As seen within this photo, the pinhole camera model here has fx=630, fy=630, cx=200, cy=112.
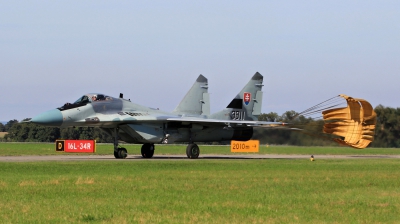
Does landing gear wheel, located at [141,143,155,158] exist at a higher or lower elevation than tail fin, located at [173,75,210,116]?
lower

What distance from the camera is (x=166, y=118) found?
3269 cm

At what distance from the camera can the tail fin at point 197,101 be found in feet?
120

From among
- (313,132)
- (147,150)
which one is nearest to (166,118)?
(147,150)

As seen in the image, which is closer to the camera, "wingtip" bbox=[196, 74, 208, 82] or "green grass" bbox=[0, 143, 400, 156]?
"wingtip" bbox=[196, 74, 208, 82]

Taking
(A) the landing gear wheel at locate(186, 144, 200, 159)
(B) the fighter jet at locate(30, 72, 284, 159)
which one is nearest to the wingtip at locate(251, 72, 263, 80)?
(B) the fighter jet at locate(30, 72, 284, 159)

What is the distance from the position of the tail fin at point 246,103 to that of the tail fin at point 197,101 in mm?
828

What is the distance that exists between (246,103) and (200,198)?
24.1m

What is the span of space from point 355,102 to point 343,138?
7.79 ft

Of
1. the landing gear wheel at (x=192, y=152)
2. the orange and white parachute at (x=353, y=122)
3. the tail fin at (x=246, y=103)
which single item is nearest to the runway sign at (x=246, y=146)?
the tail fin at (x=246, y=103)

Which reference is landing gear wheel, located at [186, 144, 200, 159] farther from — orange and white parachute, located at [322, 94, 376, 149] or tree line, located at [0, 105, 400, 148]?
orange and white parachute, located at [322, 94, 376, 149]

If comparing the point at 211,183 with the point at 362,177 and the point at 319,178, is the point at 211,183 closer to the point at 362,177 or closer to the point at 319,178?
the point at 319,178

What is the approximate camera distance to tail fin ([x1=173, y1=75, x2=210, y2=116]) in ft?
120

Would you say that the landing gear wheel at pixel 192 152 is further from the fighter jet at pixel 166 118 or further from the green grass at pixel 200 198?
the green grass at pixel 200 198

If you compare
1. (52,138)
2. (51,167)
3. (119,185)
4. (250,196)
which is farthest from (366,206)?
(52,138)
